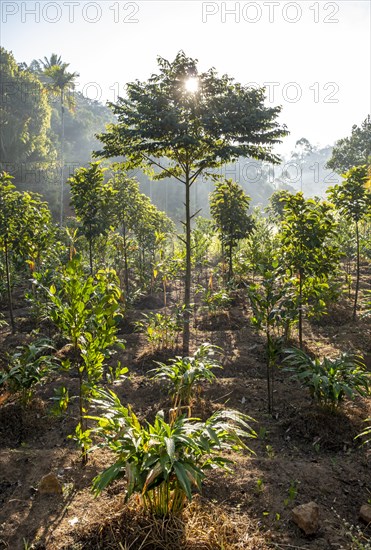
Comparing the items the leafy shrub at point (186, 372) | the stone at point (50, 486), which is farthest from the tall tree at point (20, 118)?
the stone at point (50, 486)

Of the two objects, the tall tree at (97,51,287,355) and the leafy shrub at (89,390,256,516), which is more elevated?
the tall tree at (97,51,287,355)

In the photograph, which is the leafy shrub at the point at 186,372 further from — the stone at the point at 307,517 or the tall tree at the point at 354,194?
the tall tree at the point at 354,194

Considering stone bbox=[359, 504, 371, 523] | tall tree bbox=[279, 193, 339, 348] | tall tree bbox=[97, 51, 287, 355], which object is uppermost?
tall tree bbox=[97, 51, 287, 355]

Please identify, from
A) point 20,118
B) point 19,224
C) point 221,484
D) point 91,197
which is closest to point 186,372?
point 221,484

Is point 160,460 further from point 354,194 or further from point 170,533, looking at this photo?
point 354,194

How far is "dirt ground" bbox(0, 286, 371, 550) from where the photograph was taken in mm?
2828

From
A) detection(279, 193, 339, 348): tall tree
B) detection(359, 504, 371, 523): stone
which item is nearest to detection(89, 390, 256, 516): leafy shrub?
detection(359, 504, 371, 523): stone

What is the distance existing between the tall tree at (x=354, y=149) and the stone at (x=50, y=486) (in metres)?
31.5

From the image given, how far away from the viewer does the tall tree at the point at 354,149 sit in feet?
99.7

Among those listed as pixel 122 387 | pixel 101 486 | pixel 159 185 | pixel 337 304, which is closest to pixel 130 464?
pixel 101 486

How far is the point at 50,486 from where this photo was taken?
3547 millimetres

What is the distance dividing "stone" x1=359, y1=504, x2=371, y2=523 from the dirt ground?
5 cm

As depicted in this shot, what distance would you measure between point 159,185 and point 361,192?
52.4 metres

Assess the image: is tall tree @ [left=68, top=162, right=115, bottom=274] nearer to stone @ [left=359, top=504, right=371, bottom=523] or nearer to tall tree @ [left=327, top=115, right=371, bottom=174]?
stone @ [left=359, top=504, right=371, bottom=523]
